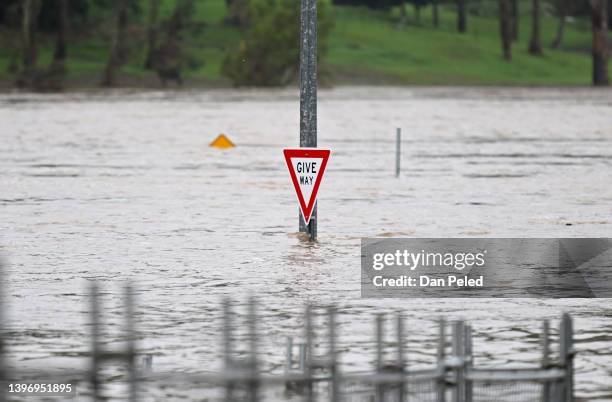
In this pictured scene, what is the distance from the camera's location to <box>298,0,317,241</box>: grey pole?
60.7 ft

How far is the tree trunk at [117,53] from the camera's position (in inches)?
3814

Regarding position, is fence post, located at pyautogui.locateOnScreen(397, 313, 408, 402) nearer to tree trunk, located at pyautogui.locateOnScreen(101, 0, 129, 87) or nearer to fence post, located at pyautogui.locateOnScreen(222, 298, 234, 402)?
fence post, located at pyautogui.locateOnScreen(222, 298, 234, 402)

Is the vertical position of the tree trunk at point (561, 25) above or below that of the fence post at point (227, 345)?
above

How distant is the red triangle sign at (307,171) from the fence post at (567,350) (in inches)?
361

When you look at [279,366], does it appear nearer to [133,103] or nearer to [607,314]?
[607,314]

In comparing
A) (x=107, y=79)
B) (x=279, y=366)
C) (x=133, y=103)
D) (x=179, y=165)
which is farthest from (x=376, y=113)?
(x=279, y=366)

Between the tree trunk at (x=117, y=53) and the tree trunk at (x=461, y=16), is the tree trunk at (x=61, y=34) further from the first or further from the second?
the tree trunk at (x=461, y=16)

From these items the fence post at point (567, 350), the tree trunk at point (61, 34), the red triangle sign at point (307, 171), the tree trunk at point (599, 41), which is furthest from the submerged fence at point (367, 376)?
the tree trunk at point (61, 34)

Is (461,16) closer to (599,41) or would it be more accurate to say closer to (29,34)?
(599,41)

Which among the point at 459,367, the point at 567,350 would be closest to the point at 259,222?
the point at 567,350

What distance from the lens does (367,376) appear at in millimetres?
7629

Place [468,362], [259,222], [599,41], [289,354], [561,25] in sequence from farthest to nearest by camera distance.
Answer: [561,25] → [599,41] → [259,222] → [289,354] → [468,362]

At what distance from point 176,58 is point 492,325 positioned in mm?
88919

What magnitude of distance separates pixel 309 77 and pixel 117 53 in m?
85.7
